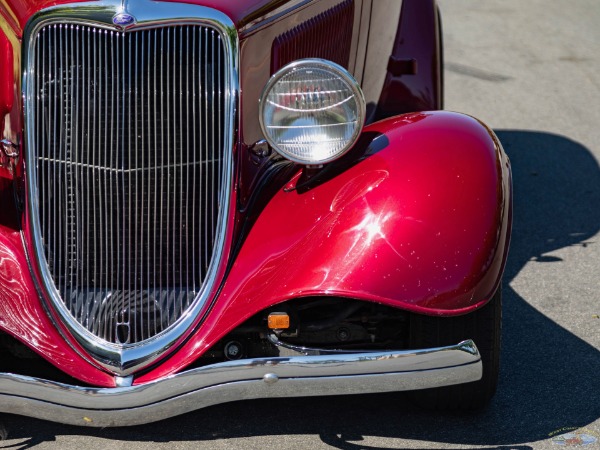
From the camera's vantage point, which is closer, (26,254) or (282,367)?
(282,367)

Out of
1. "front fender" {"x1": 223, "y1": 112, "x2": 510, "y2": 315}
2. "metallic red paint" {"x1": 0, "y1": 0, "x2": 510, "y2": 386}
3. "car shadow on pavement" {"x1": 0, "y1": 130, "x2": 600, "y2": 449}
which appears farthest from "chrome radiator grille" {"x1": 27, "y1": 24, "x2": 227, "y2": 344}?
"car shadow on pavement" {"x1": 0, "y1": 130, "x2": 600, "y2": 449}

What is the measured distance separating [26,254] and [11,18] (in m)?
0.82

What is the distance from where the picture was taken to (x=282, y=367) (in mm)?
3086

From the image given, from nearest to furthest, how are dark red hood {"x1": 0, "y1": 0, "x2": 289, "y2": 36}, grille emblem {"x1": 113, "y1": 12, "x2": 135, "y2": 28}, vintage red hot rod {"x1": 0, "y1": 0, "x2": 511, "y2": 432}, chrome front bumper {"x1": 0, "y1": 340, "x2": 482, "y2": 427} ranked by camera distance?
1. chrome front bumper {"x1": 0, "y1": 340, "x2": 482, "y2": 427}
2. vintage red hot rod {"x1": 0, "y1": 0, "x2": 511, "y2": 432}
3. grille emblem {"x1": 113, "y1": 12, "x2": 135, "y2": 28}
4. dark red hood {"x1": 0, "y1": 0, "x2": 289, "y2": 36}

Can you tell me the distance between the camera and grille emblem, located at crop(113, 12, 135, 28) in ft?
11.0

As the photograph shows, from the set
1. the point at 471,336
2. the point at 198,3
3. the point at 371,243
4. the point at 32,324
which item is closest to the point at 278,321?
the point at 371,243

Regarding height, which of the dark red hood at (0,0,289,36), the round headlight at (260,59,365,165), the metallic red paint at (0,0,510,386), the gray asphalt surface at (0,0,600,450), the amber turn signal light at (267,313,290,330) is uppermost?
the dark red hood at (0,0,289,36)

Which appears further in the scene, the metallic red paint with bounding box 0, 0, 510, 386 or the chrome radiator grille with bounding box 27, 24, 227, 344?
the chrome radiator grille with bounding box 27, 24, 227, 344

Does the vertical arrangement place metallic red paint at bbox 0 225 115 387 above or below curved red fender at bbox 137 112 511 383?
below

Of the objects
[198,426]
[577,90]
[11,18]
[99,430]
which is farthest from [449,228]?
[577,90]

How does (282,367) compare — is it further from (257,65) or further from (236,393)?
(257,65)

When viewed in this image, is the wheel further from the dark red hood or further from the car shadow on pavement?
the dark red hood

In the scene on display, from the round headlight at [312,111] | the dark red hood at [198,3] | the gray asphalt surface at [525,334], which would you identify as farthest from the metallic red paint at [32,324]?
the round headlight at [312,111]

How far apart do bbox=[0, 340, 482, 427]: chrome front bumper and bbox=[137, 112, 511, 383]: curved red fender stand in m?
0.15
